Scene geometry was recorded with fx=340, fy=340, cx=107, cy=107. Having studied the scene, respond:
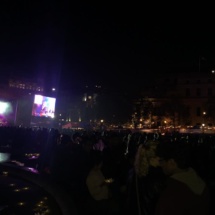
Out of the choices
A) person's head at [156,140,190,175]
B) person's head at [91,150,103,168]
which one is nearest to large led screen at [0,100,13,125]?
person's head at [91,150,103,168]

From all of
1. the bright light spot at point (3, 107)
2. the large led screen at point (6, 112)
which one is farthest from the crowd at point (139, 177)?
the bright light spot at point (3, 107)

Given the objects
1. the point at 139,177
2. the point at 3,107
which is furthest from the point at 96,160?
the point at 3,107

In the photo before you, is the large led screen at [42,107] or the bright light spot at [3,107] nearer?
the bright light spot at [3,107]

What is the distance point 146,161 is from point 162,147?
189cm

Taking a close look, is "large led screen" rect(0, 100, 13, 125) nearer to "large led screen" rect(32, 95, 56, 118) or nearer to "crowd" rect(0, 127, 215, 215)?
"large led screen" rect(32, 95, 56, 118)

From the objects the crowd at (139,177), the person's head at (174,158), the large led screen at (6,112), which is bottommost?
the crowd at (139,177)

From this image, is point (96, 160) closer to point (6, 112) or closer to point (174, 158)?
point (174, 158)

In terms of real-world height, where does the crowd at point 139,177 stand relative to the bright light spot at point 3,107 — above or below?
below

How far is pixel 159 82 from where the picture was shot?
71.4 metres

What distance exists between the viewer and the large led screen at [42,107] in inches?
1727

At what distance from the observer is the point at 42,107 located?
Result: 4431cm

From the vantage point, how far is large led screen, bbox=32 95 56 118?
144 feet

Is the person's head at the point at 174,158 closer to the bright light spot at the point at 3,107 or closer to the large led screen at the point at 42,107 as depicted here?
the bright light spot at the point at 3,107

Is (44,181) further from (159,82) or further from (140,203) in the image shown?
(159,82)
